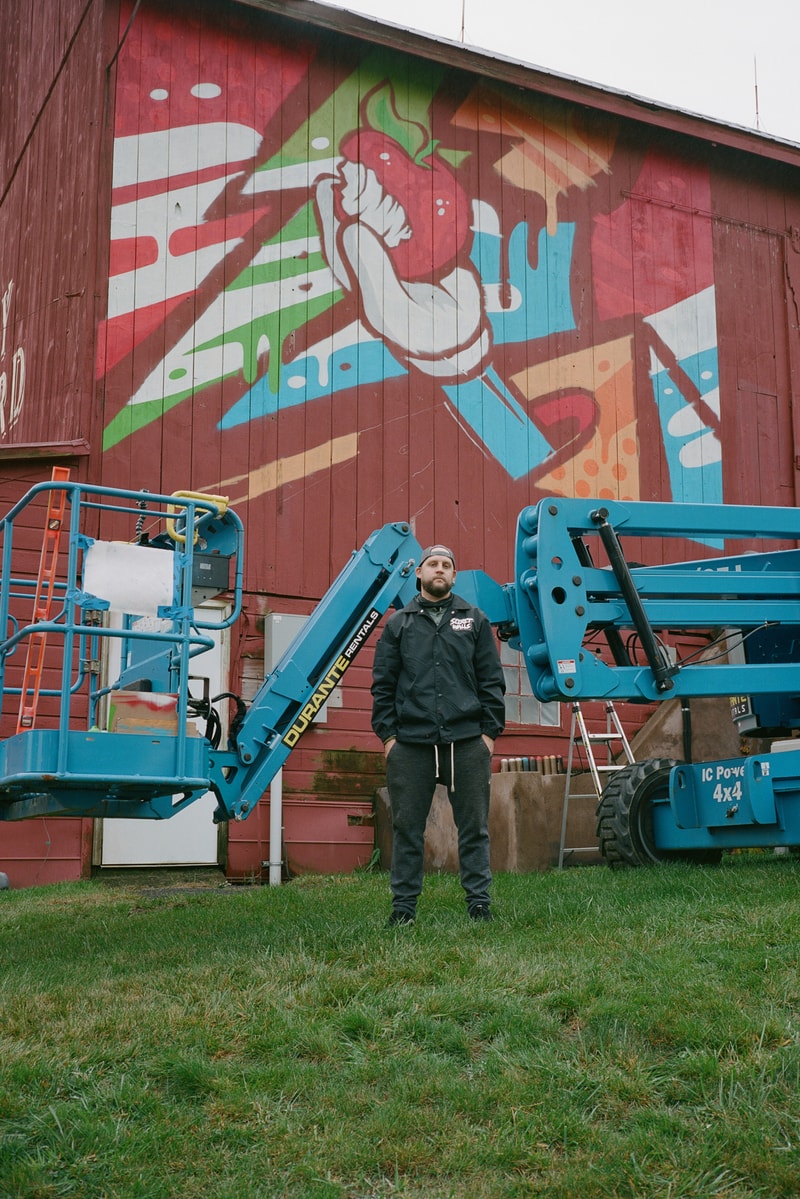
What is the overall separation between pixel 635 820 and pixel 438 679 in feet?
10.8

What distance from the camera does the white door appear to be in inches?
486

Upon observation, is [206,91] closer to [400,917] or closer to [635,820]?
[635,820]

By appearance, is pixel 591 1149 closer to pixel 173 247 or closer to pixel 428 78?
pixel 173 247

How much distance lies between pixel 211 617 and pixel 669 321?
24.1ft

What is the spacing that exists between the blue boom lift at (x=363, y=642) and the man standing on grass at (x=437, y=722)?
698 mm

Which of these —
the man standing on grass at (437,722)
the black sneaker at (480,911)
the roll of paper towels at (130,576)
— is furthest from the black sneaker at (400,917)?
the roll of paper towels at (130,576)

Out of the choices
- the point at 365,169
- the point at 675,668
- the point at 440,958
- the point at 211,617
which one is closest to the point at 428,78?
the point at 365,169

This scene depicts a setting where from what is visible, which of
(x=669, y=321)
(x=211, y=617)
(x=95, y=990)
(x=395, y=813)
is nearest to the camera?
(x=95, y=990)

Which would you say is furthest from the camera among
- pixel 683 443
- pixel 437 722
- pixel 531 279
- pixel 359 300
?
pixel 683 443

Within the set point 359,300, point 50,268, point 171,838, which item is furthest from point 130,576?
point 50,268

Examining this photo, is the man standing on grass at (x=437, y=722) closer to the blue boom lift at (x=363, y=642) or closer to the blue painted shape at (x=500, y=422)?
the blue boom lift at (x=363, y=642)

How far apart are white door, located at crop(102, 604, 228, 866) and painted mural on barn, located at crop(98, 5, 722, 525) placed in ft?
10.1

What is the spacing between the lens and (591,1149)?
162 inches

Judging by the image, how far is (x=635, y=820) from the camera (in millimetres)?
9969
